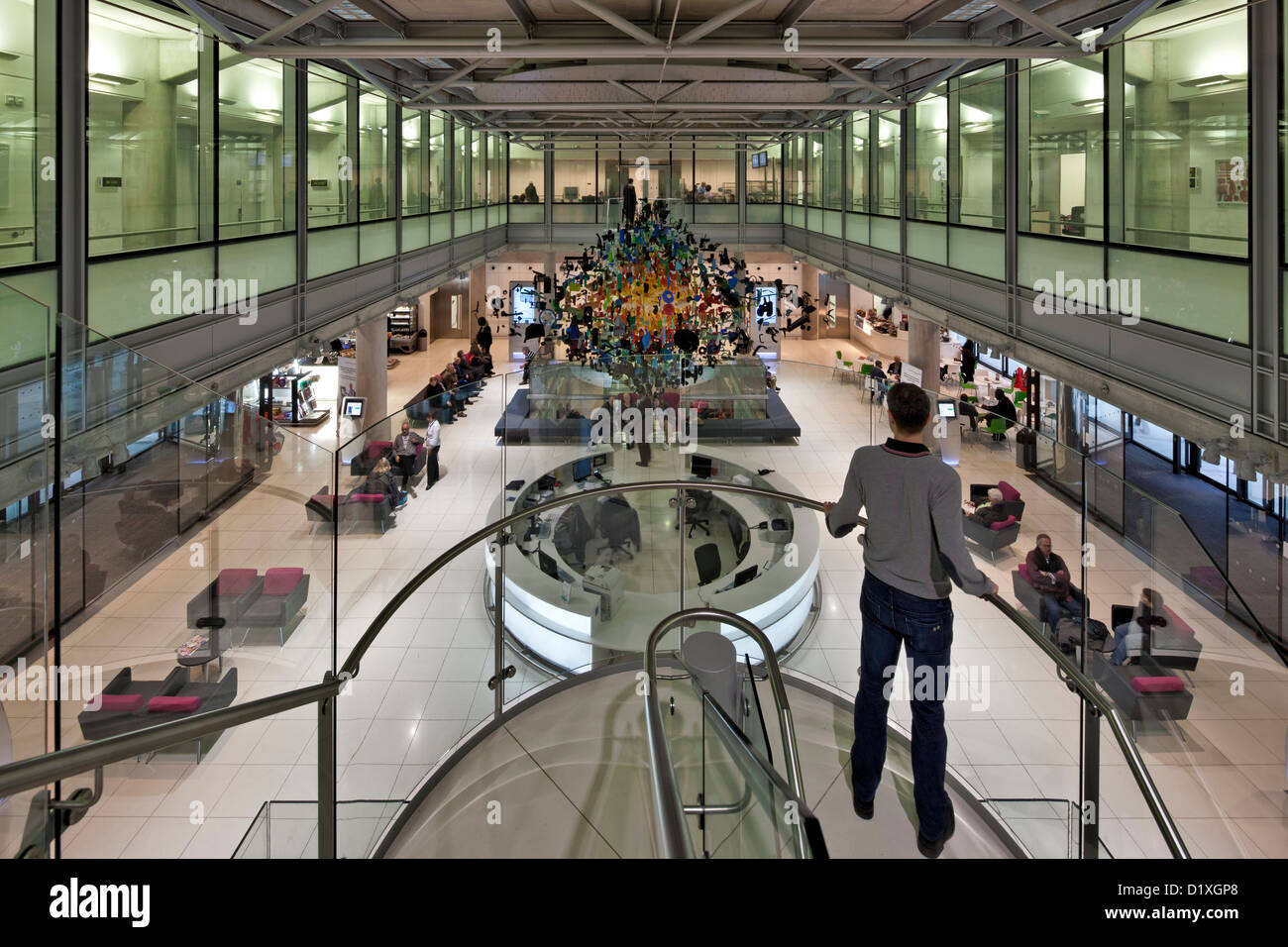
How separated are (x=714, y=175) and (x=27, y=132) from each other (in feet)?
105

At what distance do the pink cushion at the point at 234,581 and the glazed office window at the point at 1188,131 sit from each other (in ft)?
34.7

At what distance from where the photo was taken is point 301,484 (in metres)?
8.62

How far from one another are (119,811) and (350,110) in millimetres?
14067

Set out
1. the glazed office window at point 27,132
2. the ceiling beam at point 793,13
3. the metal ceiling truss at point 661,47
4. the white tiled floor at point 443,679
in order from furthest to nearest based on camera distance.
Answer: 1. the ceiling beam at point 793,13
2. the metal ceiling truss at point 661,47
3. the glazed office window at point 27,132
4. the white tiled floor at point 443,679

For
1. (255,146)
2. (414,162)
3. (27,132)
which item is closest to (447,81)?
Answer: (255,146)

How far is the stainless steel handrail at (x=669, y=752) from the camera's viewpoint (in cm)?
274

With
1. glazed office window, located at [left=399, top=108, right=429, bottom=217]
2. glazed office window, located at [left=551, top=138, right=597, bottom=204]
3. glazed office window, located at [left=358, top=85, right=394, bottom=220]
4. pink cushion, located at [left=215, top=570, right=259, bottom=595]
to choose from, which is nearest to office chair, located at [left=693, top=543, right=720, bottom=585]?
pink cushion, located at [left=215, top=570, right=259, bottom=595]

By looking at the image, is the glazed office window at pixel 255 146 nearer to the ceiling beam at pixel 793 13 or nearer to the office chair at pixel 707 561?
the office chair at pixel 707 561

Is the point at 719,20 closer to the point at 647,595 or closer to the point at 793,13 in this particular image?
the point at 793,13

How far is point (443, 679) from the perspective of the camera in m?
9.92

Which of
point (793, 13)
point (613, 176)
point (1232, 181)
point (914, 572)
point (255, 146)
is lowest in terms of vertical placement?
point (914, 572)

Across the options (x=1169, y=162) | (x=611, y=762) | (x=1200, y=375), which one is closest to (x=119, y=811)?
(x=611, y=762)

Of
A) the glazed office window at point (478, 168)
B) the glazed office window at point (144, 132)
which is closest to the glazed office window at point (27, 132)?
the glazed office window at point (144, 132)

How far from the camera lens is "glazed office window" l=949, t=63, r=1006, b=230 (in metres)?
14.7
